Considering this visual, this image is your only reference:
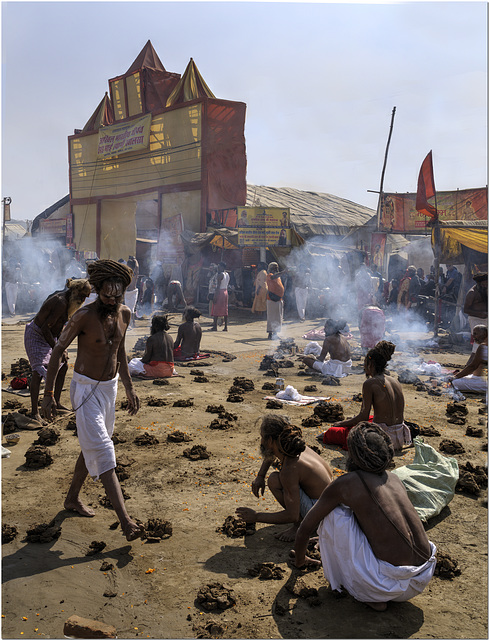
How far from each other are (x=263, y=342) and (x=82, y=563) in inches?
403

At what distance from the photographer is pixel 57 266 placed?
1184 inches

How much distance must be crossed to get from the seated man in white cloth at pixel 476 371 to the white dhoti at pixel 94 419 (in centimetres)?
605

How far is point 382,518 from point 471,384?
20.4 ft

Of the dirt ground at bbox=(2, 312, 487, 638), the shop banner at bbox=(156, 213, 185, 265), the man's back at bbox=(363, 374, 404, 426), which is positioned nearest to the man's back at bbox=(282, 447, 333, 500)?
the dirt ground at bbox=(2, 312, 487, 638)

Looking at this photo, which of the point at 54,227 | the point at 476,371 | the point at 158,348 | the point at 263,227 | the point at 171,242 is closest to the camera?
the point at 476,371

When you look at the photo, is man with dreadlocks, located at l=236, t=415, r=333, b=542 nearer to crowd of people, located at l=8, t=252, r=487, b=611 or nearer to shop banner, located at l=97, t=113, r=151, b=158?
crowd of people, located at l=8, t=252, r=487, b=611

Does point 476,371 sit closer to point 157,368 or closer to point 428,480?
point 428,480

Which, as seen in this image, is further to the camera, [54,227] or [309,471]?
[54,227]

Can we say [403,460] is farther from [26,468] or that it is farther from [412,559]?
[26,468]

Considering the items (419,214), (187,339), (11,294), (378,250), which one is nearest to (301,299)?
(378,250)

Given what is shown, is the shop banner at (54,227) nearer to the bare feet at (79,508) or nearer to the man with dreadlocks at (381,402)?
the man with dreadlocks at (381,402)

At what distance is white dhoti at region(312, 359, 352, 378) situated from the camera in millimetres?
9469

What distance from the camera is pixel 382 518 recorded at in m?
2.93

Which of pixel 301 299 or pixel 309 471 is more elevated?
pixel 301 299
